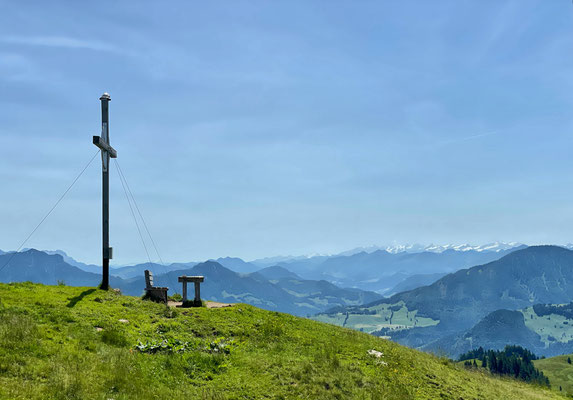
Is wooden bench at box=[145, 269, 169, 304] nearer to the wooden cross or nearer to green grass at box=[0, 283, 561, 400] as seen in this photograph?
green grass at box=[0, 283, 561, 400]

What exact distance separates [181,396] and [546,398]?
Answer: 83.1ft

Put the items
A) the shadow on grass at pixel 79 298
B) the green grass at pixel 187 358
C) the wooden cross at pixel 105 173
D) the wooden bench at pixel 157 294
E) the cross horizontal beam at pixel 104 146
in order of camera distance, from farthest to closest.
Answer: the wooden cross at pixel 105 173, the cross horizontal beam at pixel 104 146, the wooden bench at pixel 157 294, the shadow on grass at pixel 79 298, the green grass at pixel 187 358

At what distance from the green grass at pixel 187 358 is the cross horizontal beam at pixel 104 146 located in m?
9.52

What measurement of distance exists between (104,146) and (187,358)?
666 inches

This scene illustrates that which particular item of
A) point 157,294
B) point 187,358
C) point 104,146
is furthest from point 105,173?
point 187,358

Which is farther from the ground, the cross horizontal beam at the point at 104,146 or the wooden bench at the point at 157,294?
the cross horizontal beam at the point at 104,146

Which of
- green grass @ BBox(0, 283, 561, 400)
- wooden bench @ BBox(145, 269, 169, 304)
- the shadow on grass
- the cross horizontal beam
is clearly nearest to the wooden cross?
the cross horizontal beam

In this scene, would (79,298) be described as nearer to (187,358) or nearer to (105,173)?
(187,358)

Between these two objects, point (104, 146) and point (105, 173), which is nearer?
point (104, 146)

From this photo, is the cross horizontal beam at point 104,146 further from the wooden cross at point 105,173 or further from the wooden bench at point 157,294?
the wooden bench at point 157,294

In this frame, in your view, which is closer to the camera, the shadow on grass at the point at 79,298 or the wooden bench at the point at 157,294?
the shadow on grass at the point at 79,298

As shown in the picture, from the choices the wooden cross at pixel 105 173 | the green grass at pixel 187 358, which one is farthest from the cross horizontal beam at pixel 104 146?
the green grass at pixel 187 358

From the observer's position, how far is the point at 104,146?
91.4ft

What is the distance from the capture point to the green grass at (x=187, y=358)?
1373 centimetres
